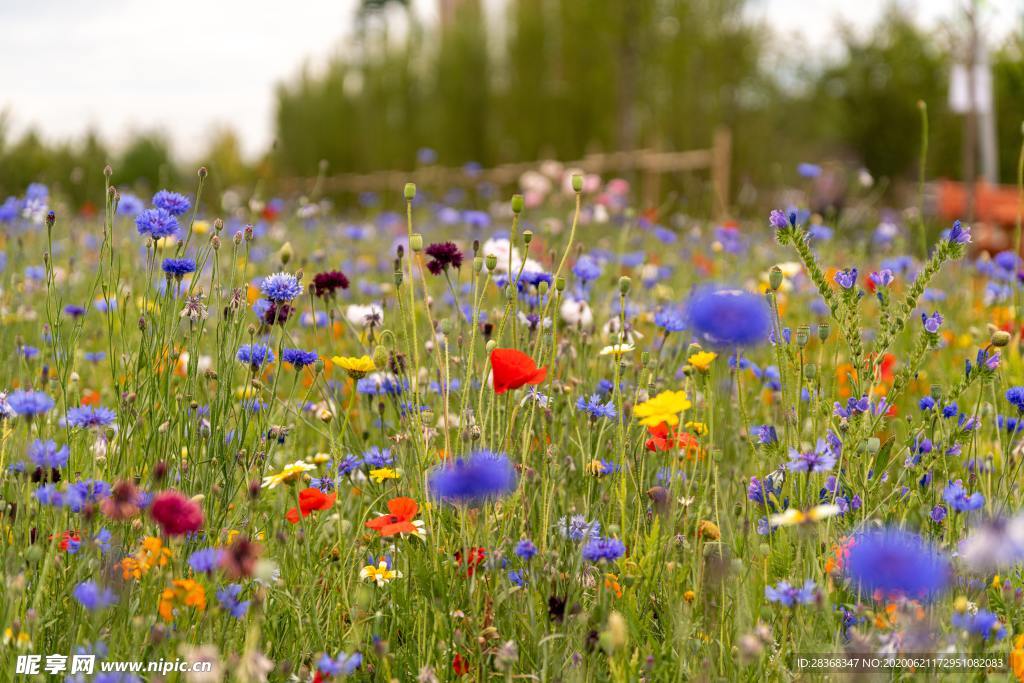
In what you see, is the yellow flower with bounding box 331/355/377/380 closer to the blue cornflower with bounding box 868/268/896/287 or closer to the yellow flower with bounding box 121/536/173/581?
the yellow flower with bounding box 121/536/173/581

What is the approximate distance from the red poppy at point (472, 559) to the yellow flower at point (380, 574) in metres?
0.11

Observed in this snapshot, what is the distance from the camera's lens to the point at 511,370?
1.69 meters

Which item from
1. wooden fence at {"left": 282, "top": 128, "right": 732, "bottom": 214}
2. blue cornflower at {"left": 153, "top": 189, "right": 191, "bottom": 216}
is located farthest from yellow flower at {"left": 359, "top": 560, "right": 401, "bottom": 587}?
wooden fence at {"left": 282, "top": 128, "right": 732, "bottom": 214}

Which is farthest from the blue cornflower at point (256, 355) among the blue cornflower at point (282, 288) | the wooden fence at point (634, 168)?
the wooden fence at point (634, 168)

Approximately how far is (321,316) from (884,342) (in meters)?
2.59

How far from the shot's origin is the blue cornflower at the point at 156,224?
1919 millimetres

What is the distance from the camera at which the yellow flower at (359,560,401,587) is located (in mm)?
1715

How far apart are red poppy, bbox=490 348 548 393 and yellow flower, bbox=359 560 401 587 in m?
0.36

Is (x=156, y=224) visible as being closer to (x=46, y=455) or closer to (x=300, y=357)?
(x=300, y=357)

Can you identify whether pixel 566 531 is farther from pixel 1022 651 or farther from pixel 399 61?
pixel 399 61

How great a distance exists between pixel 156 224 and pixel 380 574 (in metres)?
0.78

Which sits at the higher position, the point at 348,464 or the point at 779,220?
the point at 779,220

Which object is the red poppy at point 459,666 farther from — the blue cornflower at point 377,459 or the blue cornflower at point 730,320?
the blue cornflower at point 730,320

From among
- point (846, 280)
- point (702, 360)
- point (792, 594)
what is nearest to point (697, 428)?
point (702, 360)
